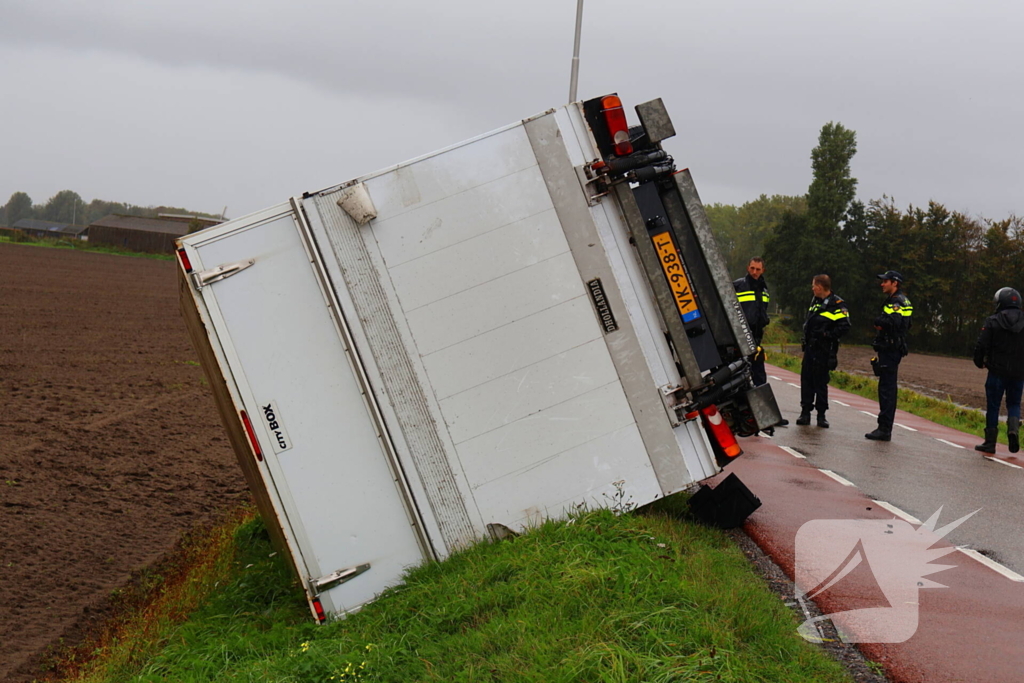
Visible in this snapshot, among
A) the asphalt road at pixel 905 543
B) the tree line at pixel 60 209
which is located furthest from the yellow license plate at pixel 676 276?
the tree line at pixel 60 209

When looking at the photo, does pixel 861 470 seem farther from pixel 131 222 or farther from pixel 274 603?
pixel 131 222

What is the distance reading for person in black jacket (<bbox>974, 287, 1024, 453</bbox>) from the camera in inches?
420

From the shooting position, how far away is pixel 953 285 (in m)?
49.5

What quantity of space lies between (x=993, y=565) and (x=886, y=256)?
54387 mm

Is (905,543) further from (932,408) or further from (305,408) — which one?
(932,408)

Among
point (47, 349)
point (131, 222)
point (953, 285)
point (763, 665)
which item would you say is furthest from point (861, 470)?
point (131, 222)

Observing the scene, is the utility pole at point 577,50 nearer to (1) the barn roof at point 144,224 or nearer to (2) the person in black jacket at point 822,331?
(2) the person in black jacket at point 822,331

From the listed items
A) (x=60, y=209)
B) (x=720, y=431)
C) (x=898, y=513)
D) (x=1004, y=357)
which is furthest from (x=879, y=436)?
(x=60, y=209)

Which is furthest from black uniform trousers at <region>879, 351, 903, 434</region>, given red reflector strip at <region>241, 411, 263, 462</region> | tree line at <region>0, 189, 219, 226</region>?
tree line at <region>0, 189, 219, 226</region>

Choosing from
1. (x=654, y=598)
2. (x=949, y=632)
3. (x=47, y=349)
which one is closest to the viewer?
(x=654, y=598)

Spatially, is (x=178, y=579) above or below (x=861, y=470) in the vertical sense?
above

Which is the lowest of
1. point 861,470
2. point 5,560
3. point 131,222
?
point 861,470

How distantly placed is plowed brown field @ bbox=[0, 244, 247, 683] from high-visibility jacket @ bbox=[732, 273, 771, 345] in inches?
243

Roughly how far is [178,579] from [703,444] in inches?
186
